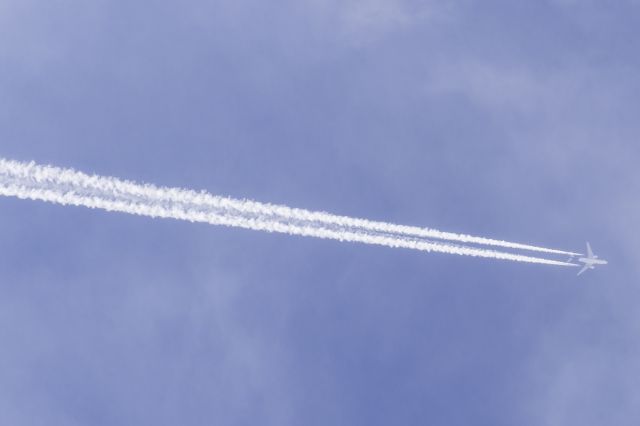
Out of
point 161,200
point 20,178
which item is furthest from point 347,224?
point 20,178

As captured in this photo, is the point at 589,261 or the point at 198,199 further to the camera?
the point at 589,261

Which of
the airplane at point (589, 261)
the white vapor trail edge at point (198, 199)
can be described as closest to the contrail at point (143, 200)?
the white vapor trail edge at point (198, 199)

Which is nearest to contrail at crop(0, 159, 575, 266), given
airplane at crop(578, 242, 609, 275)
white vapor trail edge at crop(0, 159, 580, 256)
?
white vapor trail edge at crop(0, 159, 580, 256)

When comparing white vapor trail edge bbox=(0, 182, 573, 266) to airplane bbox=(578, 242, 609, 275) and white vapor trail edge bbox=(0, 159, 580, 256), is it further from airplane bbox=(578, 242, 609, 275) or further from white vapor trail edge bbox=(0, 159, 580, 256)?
airplane bbox=(578, 242, 609, 275)

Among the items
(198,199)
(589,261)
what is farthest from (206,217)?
(589,261)

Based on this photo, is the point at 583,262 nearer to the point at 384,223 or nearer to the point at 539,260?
the point at 539,260

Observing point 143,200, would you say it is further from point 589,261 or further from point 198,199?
point 589,261

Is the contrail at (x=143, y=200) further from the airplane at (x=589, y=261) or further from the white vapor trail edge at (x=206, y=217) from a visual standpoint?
the airplane at (x=589, y=261)
